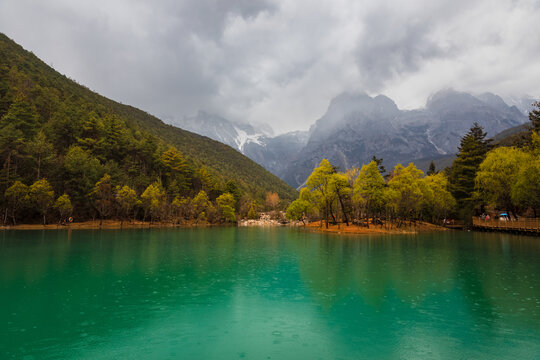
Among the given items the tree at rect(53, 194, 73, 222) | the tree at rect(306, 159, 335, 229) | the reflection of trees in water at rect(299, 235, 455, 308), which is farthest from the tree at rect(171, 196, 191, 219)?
the reflection of trees in water at rect(299, 235, 455, 308)

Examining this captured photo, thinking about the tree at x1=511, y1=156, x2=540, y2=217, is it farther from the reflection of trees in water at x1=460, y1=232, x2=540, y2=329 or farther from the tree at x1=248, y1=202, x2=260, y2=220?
the tree at x1=248, y1=202, x2=260, y2=220

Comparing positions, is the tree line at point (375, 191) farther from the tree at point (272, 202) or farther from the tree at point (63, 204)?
the tree at point (272, 202)

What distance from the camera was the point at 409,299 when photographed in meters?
16.7

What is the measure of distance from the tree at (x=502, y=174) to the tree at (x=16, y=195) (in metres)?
103

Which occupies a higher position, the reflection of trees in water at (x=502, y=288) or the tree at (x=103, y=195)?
the tree at (x=103, y=195)

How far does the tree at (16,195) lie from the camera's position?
216 feet

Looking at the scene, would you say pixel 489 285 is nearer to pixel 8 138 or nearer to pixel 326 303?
pixel 326 303

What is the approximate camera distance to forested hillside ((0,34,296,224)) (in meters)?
71.4

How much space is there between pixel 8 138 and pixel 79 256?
5984 cm

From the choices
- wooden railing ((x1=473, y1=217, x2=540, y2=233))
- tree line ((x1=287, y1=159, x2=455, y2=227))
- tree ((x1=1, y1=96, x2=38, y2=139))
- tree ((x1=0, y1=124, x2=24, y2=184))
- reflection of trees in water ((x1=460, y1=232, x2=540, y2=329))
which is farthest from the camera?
tree ((x1=1, y1=96, x2=38, y2=139))

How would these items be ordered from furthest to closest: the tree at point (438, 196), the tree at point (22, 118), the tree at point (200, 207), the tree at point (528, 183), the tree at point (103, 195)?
1. the tree at point (200, 207)
2. the tree at point (103, 195)
3. the tree at point (438, 196)
4. the tree at point (22, 118)
5. the tree at point (528, 183)

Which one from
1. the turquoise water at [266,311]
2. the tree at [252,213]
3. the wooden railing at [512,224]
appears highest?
the tree at [252,213]

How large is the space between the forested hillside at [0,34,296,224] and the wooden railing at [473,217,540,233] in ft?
300

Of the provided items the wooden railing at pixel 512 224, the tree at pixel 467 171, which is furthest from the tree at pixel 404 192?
the tree at pixel 467 171
